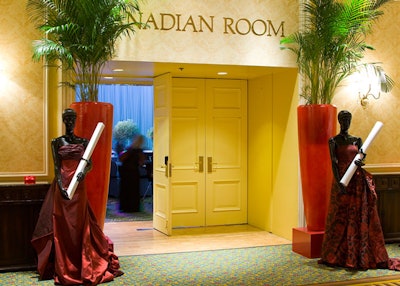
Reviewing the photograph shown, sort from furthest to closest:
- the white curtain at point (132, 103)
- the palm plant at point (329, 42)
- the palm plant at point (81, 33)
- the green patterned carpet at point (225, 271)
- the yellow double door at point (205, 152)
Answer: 1. the white curtain at point (132, 103)
2. the yellow double door at point (205, 152)
3. the palm plant at point (329, 42)
4. the palm plant at point (81, 33)
5. the green patterned carpet at point (225, 271)

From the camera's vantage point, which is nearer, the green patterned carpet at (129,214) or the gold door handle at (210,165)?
the gold door handle at (210,165)

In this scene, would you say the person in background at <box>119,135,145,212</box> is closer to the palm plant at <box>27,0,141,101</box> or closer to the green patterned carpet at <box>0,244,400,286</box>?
the green patterned carpet at <box>0,244,400,286</box>

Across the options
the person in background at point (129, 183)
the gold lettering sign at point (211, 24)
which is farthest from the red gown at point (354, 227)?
the person in background at point (129, 183)

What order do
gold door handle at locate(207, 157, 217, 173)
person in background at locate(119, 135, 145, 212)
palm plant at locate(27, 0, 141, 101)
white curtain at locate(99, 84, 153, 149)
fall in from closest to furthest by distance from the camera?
palm plant at locate(27, 0, 141, 101) → gold door handle at locate(207, 157, 217, 173) → person in background at locate(119, 135, 145, 212) → white curtain at locate(99, 84, 153, 149)

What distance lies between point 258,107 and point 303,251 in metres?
2.77

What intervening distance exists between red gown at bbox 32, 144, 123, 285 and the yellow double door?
278cm

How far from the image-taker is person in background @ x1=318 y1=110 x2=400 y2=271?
5.89 metres

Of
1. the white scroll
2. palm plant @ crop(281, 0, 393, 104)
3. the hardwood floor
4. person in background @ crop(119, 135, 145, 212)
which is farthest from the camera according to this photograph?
person in background @ crop(119, 135, 145, 212)

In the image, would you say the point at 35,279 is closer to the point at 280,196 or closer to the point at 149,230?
the point at 149,230

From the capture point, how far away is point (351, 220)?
19.5 ft

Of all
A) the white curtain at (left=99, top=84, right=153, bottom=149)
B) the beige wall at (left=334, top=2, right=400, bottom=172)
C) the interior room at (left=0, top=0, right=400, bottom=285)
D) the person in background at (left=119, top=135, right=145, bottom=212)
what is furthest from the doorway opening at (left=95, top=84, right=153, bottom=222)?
the beige wall at (left=334, top=2, right=400, bottom=172)

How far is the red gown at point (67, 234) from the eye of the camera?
5.40m

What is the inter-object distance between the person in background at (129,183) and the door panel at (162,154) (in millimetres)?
1760

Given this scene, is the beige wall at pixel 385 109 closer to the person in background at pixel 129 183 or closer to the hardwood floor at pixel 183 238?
the hardwood floor at pixel 183 238
